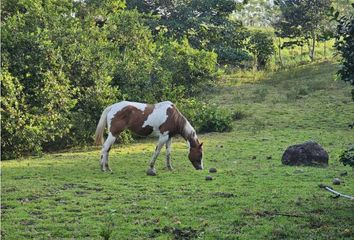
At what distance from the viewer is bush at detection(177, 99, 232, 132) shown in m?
19.9

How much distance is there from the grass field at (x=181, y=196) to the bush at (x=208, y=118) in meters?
1.70

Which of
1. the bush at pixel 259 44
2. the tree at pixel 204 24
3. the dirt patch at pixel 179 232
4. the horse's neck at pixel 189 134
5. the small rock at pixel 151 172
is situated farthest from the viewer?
the bush at pixel 259 44

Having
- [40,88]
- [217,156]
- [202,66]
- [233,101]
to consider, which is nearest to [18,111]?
[40,88]

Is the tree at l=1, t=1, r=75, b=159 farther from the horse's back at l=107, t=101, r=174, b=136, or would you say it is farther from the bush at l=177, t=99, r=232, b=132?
the bush at l=177, t=99, r=232, b=132

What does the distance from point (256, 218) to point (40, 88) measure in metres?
10.3

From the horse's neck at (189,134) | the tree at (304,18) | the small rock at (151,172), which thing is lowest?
the small rock at (151,172)

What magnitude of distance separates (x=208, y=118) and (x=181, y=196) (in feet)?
39.1

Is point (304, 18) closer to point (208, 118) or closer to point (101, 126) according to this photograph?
point (208, 118)

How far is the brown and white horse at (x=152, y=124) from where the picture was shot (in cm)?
1219

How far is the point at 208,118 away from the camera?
2055 centimetres

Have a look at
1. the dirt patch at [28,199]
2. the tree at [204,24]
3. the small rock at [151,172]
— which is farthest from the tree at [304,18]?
the dirt patch at [28,199]

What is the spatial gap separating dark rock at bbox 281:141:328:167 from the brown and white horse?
2424 millimetres

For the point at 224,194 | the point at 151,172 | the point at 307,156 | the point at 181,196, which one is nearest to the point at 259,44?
the point at 307,156

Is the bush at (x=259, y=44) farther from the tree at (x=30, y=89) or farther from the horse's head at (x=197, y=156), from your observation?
the horse's head at (x=197, y=156)
